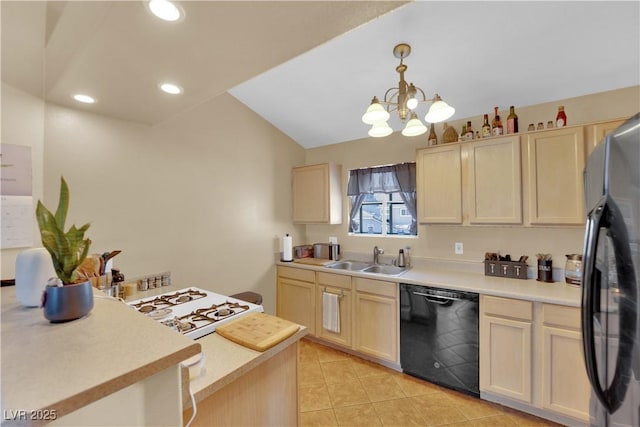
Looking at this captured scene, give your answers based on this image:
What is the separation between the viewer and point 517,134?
203cm

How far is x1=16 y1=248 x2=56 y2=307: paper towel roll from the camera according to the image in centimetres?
87

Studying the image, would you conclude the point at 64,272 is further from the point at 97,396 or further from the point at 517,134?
the point at 517,134

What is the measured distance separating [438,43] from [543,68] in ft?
2.73

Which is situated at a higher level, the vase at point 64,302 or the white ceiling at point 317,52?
the white ceiling at point 317,52

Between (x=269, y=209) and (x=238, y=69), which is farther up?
(x=238, y=69)

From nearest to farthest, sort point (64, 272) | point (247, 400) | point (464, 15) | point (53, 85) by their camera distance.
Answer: point (64, 272) → point (247, 400) → point (53, 85) → point (464, 15)

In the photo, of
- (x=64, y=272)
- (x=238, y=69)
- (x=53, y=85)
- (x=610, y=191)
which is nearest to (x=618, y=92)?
(x=610, y=191)

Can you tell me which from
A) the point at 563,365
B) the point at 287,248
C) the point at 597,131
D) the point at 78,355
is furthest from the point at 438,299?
the point at 78,355

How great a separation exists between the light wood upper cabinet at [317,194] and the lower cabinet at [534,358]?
1790 millimetres

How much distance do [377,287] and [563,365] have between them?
4.33ft

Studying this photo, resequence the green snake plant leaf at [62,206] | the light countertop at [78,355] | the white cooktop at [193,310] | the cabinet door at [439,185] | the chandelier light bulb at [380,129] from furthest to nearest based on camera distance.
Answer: the cabinet door at [439,185]
the chandelier light bulb at [380,129]
the white cooktop at [193,310]
the green snake plant leaf at [62,206]
the light countertop at [78,355]

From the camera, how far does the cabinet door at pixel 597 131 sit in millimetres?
1741

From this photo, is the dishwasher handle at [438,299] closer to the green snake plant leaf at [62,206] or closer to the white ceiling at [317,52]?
the white ceiling at [317,52]

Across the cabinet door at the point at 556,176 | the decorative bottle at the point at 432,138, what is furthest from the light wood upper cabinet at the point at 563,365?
the decorative bottle at the point at 432,138
